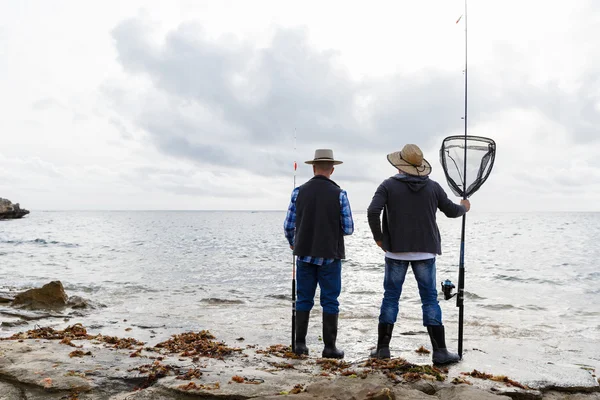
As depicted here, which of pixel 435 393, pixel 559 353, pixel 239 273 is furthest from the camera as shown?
pixel 239 273

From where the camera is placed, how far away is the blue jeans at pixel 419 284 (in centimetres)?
536

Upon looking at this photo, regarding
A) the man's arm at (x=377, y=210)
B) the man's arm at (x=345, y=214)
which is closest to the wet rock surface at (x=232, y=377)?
the man's arm at (x=377, y=210)

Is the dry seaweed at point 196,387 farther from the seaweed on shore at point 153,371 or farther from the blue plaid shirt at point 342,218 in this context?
the blue plaid shirt at point 342,218

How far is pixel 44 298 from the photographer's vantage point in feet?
33.3

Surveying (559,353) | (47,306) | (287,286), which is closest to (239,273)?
(287,286)

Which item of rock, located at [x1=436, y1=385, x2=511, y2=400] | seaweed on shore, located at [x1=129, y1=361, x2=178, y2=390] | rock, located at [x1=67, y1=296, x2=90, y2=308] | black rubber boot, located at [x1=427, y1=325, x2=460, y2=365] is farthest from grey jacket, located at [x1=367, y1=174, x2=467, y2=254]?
rock, located at [x1=67, y1=296, x2=90, y2=308]

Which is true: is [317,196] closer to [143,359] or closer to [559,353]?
[143,359]

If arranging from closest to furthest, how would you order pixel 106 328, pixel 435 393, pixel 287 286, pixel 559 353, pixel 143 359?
pixel 435 393, pixel 143 359, pixel 559 353, pixel 106 328, pixel 287 286

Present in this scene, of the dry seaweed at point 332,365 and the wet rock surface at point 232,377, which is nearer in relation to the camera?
the wet rock surface at point 232,377

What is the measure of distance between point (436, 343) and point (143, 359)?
337 cm

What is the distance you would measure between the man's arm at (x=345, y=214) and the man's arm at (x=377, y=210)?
354 millimetres

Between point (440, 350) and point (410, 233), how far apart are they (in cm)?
142

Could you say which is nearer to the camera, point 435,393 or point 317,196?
point 435,393

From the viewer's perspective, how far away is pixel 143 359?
5.16m
